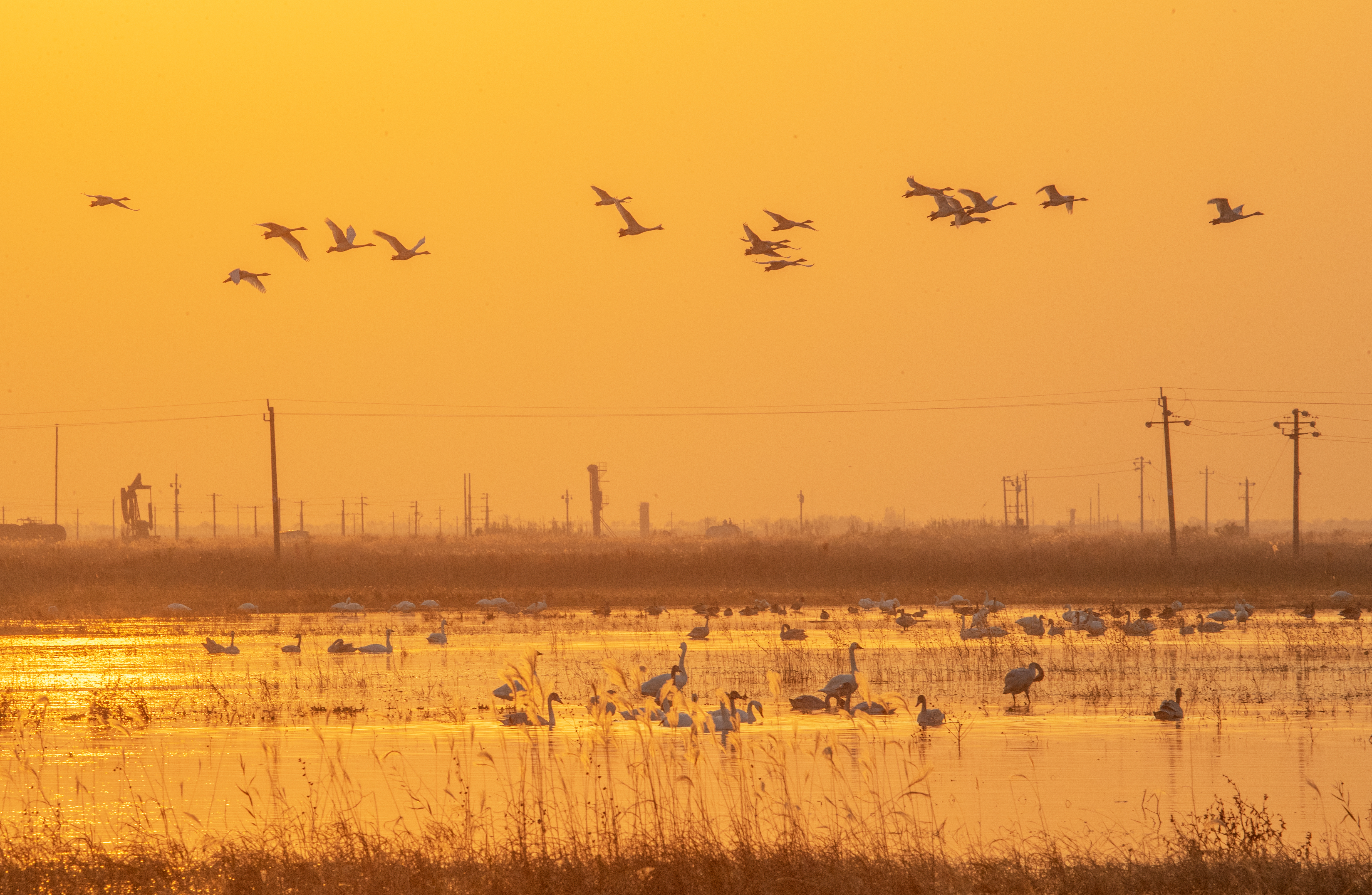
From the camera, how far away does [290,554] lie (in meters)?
69.9

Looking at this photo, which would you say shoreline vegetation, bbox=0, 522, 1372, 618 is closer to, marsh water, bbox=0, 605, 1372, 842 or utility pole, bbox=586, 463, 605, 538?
marsh water, bbox=0, 605, 1372, 842

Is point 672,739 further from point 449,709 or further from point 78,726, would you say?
point 78,726

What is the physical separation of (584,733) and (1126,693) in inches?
311

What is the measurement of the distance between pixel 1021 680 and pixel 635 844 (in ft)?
32.9

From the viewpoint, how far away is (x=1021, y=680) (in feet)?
60.7

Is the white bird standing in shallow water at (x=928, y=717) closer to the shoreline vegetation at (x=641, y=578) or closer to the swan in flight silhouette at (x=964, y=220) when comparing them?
the swan in flight silhouette at (x=964, y=220)

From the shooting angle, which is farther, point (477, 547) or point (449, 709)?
point (477, 547)

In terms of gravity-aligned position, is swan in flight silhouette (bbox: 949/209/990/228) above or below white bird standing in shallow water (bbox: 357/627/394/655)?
above

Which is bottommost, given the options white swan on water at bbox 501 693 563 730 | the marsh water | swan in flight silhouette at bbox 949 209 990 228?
the marsh water

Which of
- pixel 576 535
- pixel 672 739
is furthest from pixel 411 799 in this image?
pixel 576 535

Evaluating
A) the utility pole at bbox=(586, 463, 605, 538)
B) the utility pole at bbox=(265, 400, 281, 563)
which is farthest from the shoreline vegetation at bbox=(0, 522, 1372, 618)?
the utility pole at bbox=(586, 463, 605, 538)

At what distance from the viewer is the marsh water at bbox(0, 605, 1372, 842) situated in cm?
1216

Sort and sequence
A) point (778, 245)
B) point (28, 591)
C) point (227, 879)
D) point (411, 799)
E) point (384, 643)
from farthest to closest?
point (28, 591)
point (384, 643)
point (778, 245)
point (411, 799)
point (227, 879)

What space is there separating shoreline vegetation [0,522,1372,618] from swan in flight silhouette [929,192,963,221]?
23163 mm
